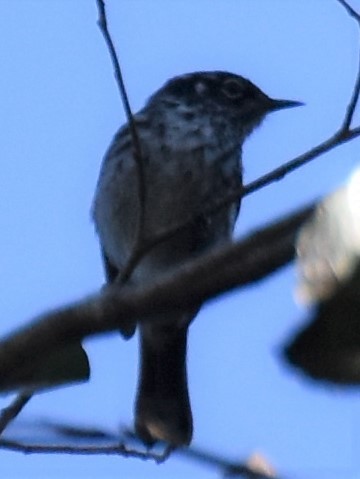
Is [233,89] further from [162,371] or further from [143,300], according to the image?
[143,300]

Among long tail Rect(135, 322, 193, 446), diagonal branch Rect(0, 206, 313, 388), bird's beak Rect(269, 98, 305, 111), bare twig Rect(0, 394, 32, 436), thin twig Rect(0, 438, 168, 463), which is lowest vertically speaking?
long tail Rect(135, 322, 193, 446)

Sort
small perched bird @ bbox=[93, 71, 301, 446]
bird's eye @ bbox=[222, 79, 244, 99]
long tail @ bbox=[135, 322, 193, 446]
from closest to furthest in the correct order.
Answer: small perched bird @ bbox=[93, 71, 301, 446] → long tail @ bbox=[135, 322, 193, 446] → bird's eye @ bbox=[222, 79, 244, 99]

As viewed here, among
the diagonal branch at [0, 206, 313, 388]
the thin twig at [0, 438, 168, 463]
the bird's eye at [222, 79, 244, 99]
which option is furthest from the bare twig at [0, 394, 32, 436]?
the bird's eye at [222, 79, 244, 99]

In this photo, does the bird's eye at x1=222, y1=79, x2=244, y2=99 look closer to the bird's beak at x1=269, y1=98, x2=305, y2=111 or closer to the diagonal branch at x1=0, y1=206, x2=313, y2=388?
the bird's beak at x1=269, y1=98, x2=305, y2=111

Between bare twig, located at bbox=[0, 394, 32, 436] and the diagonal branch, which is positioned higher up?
the diagonal branch

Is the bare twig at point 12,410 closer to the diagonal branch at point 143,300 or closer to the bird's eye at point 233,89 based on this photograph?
the diagonal branch at point 143,300

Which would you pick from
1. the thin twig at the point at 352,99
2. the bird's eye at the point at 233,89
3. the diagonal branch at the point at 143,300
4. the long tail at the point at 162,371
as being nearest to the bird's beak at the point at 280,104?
the bird's eye at the point at 233,89

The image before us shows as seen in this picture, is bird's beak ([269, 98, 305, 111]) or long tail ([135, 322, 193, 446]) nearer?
long tail ([135, 322, 193, 446])

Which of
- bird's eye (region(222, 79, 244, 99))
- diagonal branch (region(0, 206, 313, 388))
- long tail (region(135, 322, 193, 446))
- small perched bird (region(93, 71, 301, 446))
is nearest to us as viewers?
diagonal branch (region(0, 206, 313, 388))

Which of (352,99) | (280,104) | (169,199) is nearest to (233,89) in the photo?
(280,104)
